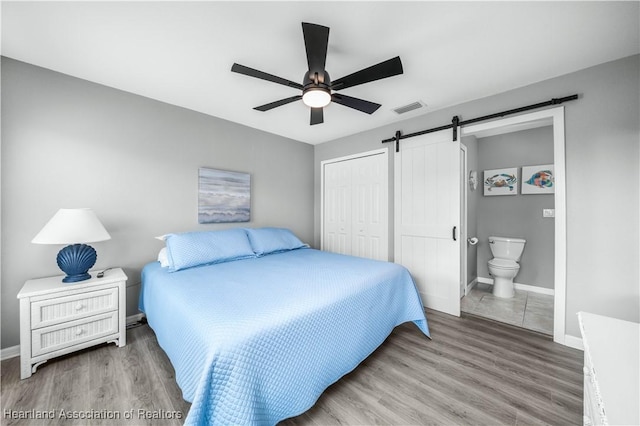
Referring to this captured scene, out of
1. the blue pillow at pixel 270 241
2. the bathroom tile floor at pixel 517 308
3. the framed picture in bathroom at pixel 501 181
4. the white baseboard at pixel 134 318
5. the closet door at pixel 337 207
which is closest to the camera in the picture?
the white baseboard at pixel 134 318

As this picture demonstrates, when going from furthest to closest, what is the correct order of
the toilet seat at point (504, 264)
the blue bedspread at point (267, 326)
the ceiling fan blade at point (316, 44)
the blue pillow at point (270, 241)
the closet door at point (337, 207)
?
the closet door at point (337, 207), the toilet seat at point (504, 264), the blue pillow at point (270, 241), the ceiling fan blade at point (316, 44), the blue bedspread at point (267, 326)

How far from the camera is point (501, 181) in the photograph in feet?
13.0

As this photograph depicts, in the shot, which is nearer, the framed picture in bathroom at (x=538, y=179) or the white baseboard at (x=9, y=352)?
the white baseboard at (x=9, y=352)

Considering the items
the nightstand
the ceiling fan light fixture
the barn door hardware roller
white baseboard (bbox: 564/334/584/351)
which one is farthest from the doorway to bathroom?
the nightstand

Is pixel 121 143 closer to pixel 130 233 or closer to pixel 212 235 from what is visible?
pixel 130 233

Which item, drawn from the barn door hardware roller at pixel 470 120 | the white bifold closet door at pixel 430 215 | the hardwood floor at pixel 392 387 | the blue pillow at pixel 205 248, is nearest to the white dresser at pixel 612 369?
the hardwood floor at pixel 392 387

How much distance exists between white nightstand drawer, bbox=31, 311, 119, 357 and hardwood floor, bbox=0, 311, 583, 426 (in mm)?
159

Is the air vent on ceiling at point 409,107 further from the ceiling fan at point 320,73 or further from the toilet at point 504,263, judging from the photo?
the toilet at point 504,263

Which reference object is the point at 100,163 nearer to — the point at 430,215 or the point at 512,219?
the point at 430,215

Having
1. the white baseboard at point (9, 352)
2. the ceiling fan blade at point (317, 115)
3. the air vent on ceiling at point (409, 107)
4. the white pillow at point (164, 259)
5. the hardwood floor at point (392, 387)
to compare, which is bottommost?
the hardwood floor at point (392, 387)

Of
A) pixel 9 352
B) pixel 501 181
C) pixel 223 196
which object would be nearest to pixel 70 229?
pixel 9 352

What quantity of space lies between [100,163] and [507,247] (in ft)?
17.1

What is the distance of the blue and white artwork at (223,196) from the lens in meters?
3.10

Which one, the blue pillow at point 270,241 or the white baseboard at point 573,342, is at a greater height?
the blue pillow at point 270,241
